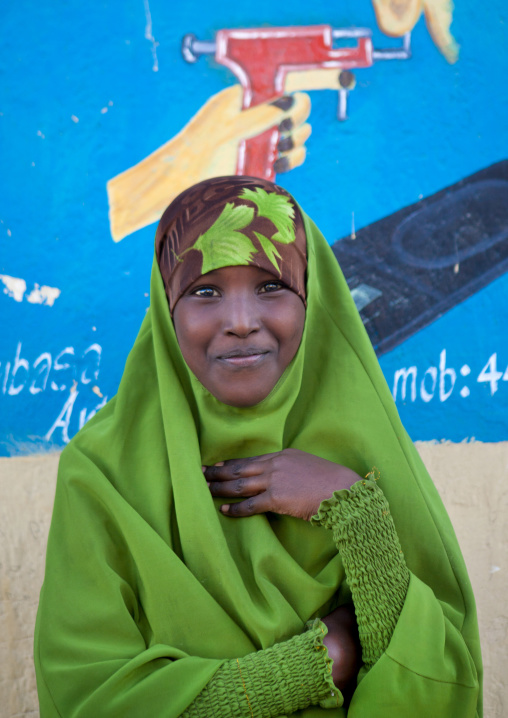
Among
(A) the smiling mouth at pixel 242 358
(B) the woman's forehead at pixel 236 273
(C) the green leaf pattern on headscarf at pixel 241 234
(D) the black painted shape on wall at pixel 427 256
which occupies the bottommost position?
(A) the smiling mouth at pixel 242 358

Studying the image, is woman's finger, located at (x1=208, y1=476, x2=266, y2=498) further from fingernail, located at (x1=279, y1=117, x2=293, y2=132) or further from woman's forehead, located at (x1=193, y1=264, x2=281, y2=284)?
fingernail, located at (x1=279, y1=117, x2=293, y2=132)

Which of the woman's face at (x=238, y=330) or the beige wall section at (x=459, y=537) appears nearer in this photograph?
the woman's face at (x=238, y=330)

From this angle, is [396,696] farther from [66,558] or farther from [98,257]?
[98,257]

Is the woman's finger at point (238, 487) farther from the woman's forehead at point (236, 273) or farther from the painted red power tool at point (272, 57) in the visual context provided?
the painted red power tool at point (272, 57)

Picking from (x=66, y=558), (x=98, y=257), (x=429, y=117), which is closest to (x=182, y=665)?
(x=66, y=558)

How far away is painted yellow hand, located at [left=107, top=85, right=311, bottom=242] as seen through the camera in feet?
9.09

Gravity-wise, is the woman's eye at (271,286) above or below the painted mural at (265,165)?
below

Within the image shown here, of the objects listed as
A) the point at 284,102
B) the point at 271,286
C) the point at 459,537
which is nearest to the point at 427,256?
the point at 284,102

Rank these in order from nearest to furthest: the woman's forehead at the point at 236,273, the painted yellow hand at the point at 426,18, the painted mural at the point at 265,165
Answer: the woman's forehead at the point at 236,273 < the painted mural at the point at 265,165 < the painted yellow hand at the point at 426,18

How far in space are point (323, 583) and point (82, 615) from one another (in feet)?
1.79

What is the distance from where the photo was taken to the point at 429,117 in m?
2.88

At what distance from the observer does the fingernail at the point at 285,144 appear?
2.83 meters

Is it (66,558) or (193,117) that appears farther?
(193,117)

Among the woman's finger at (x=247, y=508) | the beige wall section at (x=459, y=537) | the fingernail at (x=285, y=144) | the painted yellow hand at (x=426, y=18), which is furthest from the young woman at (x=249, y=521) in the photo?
the painted yellow hand at (x=426, y=18)
